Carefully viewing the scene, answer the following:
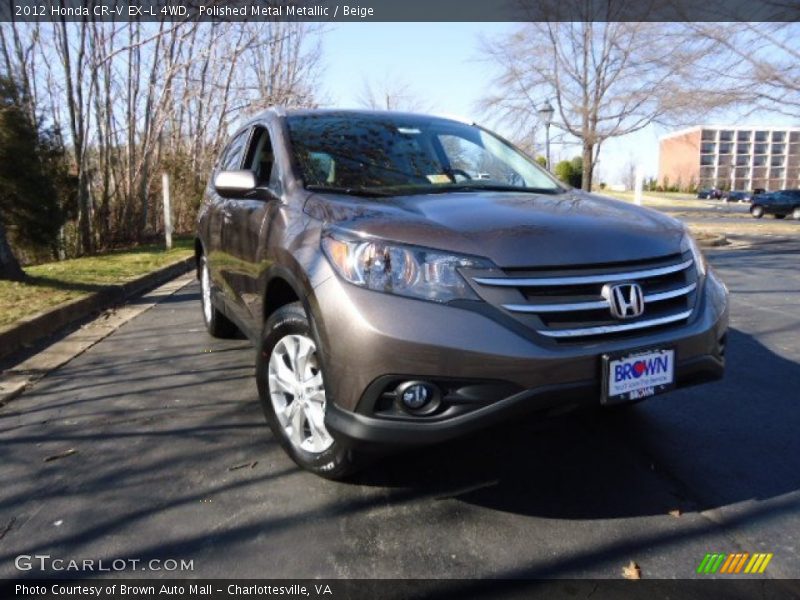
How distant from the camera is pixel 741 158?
126062 mm

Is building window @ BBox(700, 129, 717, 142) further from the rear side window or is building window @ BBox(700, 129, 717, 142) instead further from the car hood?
the car hood

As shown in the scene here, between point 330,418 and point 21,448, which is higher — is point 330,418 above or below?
above

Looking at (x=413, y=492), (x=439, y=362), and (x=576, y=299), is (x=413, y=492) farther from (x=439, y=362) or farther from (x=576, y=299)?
(x=576, y=299)

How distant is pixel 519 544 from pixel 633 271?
116cm

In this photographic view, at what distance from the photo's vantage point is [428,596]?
203 centimetres

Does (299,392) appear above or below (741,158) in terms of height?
below

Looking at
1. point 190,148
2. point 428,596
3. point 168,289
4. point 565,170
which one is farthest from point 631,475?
point 565,170

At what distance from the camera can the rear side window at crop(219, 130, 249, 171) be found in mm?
4410

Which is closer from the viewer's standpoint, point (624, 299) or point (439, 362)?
point (439, 362)

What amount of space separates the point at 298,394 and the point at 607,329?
134cm

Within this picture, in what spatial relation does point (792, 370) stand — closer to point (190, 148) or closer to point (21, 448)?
point (21, 448)

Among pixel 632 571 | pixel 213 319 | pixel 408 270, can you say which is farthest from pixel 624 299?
pixel 213 319

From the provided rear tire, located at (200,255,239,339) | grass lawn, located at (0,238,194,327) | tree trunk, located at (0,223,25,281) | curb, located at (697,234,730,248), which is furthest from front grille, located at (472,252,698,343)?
curb, located at (697,234,730,248)

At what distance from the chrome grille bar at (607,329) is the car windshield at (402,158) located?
1103mm
